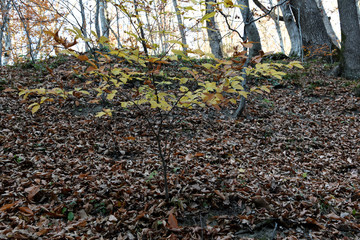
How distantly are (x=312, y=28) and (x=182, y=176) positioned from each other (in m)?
8.74

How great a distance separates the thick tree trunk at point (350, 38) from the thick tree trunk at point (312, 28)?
129cm

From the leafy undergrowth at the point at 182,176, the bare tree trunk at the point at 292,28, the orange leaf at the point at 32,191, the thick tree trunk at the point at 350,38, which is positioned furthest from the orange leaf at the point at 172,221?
the bare tree trunk at the point at 292,28

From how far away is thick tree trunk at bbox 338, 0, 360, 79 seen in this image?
22.2 ft

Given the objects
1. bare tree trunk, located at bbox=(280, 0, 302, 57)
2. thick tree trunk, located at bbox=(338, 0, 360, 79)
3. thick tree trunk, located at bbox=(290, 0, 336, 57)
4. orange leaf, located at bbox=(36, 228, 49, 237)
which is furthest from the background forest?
bare tree trunk, located at bbox=(280, 0, 302, 57)

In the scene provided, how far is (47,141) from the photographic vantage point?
139 inches

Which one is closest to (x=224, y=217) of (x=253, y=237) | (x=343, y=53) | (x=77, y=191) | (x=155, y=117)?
(x=253, y=237)

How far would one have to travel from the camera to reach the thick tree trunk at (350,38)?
22.2 ft

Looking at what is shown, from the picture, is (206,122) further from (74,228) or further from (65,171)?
(74,228)

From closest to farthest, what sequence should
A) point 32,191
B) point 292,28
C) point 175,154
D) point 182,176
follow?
point 32,191 → point 182,176 → point 175,154 → point 292,28

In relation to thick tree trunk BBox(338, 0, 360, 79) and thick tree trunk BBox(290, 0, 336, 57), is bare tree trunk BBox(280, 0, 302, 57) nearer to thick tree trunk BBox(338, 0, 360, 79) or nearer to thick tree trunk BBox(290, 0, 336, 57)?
thick tree trunk BBox(290, 0, 336, 57)

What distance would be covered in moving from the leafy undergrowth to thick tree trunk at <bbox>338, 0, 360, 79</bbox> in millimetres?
2380

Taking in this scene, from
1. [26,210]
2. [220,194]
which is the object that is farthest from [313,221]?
[26,210]

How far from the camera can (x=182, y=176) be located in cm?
288

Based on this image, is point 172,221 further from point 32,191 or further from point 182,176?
point 32,191
